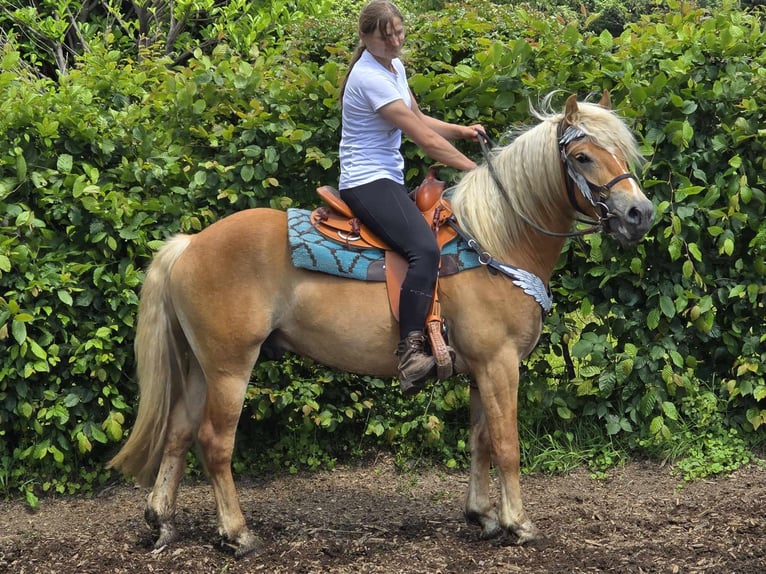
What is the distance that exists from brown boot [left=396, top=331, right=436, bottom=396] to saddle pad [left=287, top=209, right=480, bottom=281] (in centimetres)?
35

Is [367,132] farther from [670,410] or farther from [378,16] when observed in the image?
[670,410]

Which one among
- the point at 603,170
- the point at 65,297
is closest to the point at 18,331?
the point at 65,297

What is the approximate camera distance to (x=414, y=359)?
4.26m

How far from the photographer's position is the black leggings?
4.24 metres

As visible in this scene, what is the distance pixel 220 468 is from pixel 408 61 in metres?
2.71

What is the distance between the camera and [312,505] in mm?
5422

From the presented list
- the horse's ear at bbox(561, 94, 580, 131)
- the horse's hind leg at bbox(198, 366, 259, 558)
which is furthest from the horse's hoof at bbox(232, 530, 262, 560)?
the horse's ear at bbox(561, 94, 580, 131)

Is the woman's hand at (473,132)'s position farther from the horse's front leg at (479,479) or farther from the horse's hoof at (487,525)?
the horse's hoof at (487,525)

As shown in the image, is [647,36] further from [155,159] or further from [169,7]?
[169,7]

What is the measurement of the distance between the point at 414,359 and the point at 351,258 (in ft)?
1.99

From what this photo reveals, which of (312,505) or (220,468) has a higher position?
(220,468)

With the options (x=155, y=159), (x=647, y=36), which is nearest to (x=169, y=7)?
(x=155, y=159)

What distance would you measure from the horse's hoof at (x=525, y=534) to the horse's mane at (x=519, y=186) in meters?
1.40

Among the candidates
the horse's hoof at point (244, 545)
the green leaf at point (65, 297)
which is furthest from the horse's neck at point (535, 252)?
the green leaf at point (65, 297)
